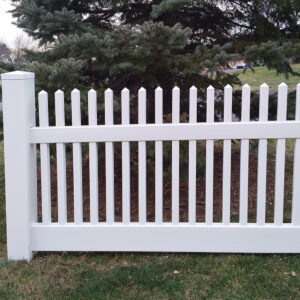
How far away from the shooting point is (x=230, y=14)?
4.80 meters

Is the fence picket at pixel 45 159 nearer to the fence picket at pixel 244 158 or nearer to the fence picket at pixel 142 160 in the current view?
the fence picket at pixel 142 160

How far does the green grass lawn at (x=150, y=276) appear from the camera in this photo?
271cm

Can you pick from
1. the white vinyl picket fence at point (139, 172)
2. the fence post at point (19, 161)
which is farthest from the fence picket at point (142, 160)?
the fence post at point (19, 161)

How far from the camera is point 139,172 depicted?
3.23 metres

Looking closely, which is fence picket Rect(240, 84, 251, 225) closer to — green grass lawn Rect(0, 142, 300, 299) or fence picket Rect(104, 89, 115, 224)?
green grass lawn Rect(0, 142, 300, 299)

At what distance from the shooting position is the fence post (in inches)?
122

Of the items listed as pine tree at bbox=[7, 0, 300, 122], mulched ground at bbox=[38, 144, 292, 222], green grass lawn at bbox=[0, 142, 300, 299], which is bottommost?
green grass lawn at bbox=[0, 142, 300, 299]

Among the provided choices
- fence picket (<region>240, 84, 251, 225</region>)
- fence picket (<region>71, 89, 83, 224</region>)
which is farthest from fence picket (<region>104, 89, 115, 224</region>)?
fence picket (<region>240, 84, 251, 225</region>)

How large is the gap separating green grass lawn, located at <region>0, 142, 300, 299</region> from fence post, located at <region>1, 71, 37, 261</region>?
0.19 m

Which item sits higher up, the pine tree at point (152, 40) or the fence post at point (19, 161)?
the pine tree at point (152, 40)

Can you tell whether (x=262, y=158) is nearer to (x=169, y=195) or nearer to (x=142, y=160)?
(x=142, y=160)

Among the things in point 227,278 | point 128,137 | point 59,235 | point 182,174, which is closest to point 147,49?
point 128,137

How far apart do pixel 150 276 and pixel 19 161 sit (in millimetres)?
1243

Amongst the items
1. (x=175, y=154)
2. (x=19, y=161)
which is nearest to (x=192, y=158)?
(x=175, y=154)
